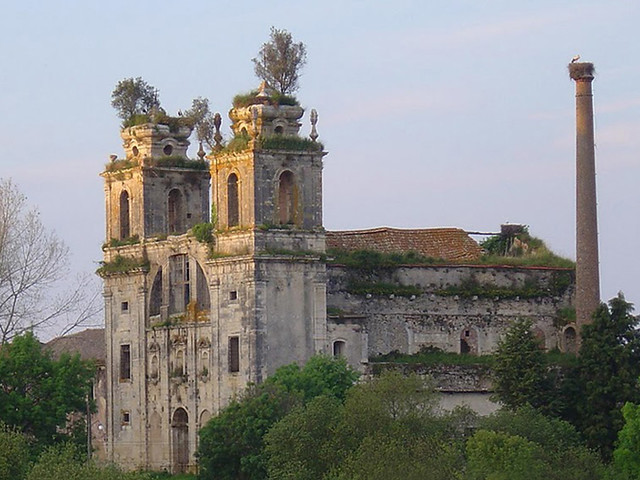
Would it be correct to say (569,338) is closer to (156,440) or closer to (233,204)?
(233,204)

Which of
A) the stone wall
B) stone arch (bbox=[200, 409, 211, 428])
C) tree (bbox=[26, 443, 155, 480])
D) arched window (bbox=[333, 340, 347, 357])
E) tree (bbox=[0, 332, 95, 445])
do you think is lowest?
tree (bbox=[26, 443, 155, 480])

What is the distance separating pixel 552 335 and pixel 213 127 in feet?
51.0

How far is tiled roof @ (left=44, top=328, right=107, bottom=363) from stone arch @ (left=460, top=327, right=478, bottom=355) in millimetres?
25059

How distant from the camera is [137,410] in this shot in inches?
3307

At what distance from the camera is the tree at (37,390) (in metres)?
Result: 76.9

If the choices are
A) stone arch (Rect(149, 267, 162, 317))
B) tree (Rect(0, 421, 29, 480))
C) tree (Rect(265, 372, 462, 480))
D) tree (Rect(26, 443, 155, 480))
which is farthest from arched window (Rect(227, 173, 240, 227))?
tree (Rect(26, 443, 155, 480))

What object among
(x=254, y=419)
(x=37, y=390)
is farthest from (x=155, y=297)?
(x=254, y=419)

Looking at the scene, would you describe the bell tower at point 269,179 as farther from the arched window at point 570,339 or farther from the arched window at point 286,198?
the arched window at point 570,339

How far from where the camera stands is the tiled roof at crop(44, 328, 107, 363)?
104 metres

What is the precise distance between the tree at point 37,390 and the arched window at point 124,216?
844 cm

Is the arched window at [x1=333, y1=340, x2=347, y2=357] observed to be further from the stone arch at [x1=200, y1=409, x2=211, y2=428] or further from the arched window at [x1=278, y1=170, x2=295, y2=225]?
the stone arch at [x1=200, y1=409, x2=211, y2=428]

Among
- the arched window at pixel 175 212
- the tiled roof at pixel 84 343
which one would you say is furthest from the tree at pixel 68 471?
the tiled roof at pixel 84 343

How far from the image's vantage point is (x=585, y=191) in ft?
272

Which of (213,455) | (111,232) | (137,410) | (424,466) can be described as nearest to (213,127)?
(111,232)
